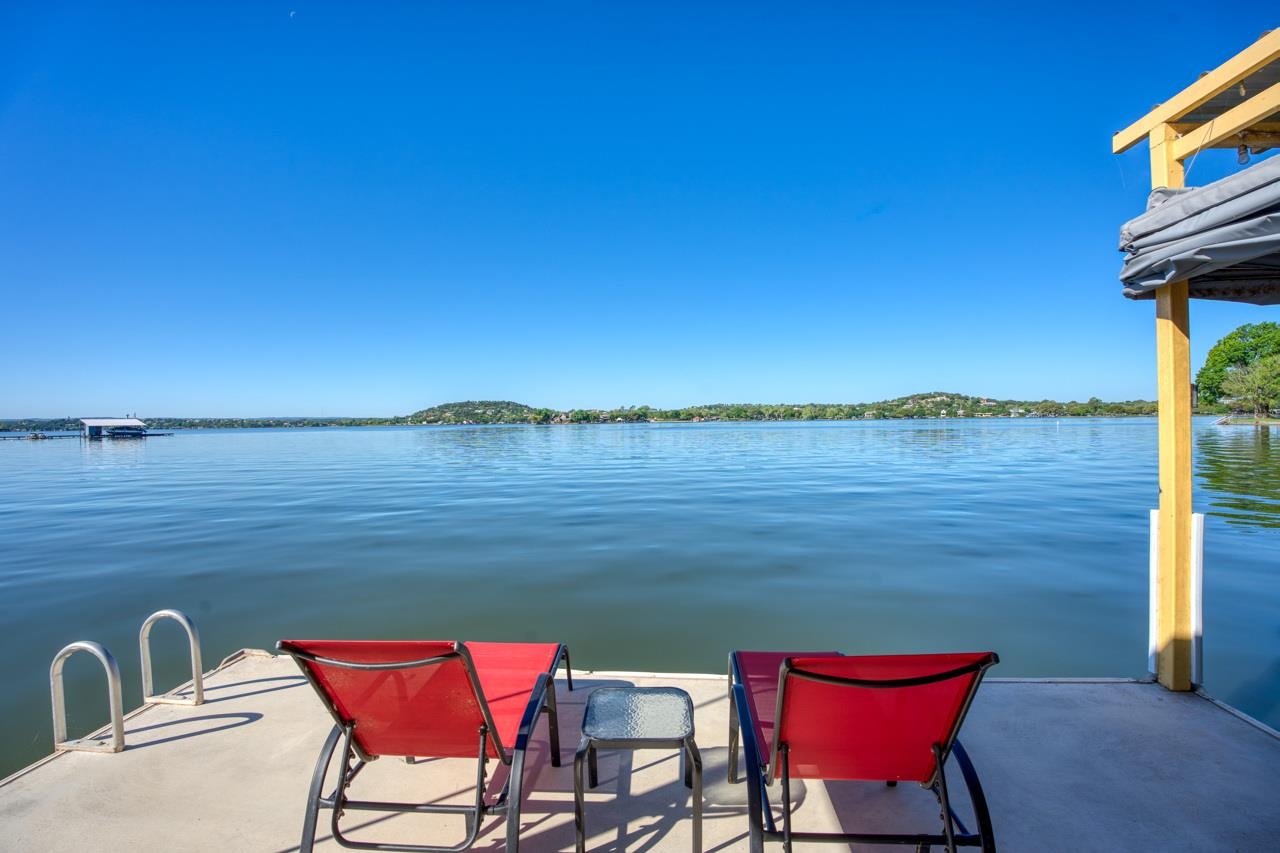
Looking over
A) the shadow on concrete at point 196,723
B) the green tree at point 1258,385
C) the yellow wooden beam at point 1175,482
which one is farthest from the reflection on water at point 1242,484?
the green tree at point 1258,385

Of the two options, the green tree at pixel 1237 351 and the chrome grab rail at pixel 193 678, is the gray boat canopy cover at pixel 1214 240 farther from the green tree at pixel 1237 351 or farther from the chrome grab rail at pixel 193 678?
the green tree at pixel 1237 351

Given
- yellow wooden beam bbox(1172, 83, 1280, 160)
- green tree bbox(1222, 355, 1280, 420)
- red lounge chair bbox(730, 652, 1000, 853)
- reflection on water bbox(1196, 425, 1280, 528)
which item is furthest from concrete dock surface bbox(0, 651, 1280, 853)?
green tree bbox(1222, 355, 1280, 420)

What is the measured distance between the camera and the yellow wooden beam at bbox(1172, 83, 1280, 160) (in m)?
2.52

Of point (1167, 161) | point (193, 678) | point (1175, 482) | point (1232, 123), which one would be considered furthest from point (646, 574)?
point (1232, 123)

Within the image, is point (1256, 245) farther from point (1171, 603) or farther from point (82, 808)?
point (82, 808)

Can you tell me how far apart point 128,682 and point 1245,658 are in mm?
9056

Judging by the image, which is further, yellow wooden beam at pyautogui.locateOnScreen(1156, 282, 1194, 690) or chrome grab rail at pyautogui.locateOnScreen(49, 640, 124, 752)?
yellow wooden beam at pyautogui.locateOnScreen(1156, 282, 1194, 690)

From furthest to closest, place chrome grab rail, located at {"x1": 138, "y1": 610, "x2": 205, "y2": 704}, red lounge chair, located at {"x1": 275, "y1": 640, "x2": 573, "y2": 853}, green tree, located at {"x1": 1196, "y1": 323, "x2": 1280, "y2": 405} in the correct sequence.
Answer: green tree, located at {"x1": 1196, "y1": 323, "x2": 1280, "y2": 405}
chrome grab rail, located at {"x1": 138, "y1": 610, "x2": 205, "y2": 704}
red lounge chair, located at {"x1": 275, "y1": 640, "x2": 573, "y2": 853}

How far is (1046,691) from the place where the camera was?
3213 millimetres

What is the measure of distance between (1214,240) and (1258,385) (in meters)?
68.5

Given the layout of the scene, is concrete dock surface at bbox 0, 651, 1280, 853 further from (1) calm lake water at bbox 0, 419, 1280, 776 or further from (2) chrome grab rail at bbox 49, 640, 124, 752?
(1) calm lake water at bbox 0, 419, 1280, 776

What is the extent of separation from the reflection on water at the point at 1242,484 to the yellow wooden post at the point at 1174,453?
9.32 m

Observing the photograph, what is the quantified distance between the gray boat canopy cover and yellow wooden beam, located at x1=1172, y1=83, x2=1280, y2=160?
1.27ft

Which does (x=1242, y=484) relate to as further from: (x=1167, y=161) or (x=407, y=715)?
(x=407, y=715)
